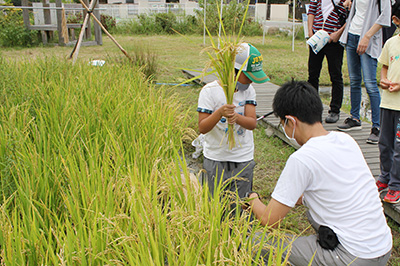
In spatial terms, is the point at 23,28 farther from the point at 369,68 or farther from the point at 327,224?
the point at 327,224

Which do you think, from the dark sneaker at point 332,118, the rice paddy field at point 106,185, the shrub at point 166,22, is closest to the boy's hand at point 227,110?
the rice paddy field at point 106,185

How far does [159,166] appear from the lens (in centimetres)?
243

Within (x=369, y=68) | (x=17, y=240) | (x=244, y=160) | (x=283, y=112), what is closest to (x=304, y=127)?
(x=283, y=112)

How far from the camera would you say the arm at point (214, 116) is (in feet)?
7.50

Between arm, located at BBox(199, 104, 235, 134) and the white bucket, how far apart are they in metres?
2.36

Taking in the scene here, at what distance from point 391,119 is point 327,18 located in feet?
6.32

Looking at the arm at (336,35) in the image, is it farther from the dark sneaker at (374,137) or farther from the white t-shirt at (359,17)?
the dark sneaker at (374,137)

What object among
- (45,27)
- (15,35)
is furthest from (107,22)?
(15,35)

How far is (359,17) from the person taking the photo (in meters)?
3.95

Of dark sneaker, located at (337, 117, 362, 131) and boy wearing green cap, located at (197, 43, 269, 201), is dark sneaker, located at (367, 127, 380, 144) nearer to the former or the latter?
dark sneaker, located at (337, 117, 362, 131)

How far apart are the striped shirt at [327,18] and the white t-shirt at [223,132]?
2287mm

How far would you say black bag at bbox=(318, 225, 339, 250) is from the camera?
1715 mm

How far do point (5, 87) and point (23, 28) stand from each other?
34.1ft

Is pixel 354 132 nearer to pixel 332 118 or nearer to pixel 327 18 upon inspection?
pixel 332 118
